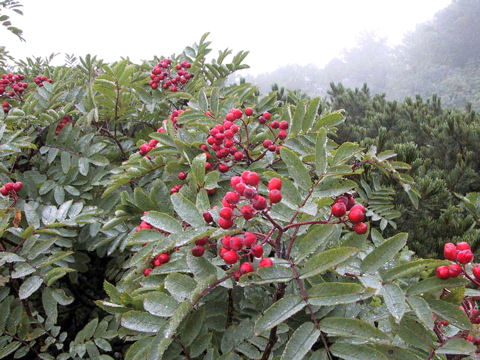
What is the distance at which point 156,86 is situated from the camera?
2.36 meters

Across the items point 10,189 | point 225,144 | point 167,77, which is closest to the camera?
point 225,144

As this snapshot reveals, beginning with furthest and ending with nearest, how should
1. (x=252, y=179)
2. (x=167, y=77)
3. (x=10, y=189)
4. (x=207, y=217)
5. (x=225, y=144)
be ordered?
(x=167, y=77)
(x=10, y=189)
(x=225, y=144)
(x=207, y=217)
(x=252, y=179)

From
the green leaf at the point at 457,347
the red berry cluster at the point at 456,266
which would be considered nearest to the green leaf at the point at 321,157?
the red berry cluster at the point at 456,266

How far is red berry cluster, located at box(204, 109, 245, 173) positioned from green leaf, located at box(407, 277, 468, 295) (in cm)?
84

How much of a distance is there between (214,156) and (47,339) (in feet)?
3.68

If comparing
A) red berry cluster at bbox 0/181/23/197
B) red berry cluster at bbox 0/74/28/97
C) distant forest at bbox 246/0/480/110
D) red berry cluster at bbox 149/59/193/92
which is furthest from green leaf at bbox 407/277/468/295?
distant forest at bbox 246/0/480/110

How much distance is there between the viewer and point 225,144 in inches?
57.4

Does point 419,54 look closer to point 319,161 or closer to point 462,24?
point 462,24

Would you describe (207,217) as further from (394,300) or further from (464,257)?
(464,257)

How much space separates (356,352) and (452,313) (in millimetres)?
249

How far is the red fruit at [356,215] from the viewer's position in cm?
91

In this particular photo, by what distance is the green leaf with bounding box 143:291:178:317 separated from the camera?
0.94 m

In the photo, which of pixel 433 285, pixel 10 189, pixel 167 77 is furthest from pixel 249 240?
pixel 167 77

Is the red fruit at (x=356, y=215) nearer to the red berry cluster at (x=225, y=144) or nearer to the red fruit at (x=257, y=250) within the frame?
the red fruit at (x=257, y=250)
